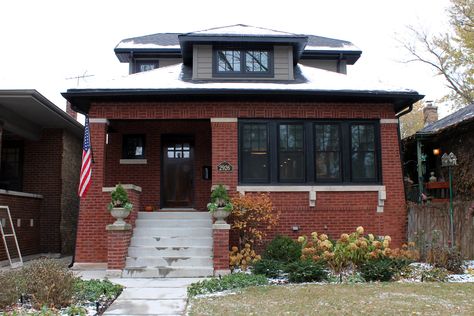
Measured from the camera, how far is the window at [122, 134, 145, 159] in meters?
14.5

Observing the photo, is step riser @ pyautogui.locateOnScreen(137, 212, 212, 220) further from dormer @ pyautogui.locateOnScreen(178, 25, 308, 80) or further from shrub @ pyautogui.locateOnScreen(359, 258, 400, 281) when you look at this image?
shrub @ pyautogui.locateOnScreen(359, 258, 400, 281)

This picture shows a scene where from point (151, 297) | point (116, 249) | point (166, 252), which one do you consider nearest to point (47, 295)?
point (151, 297)

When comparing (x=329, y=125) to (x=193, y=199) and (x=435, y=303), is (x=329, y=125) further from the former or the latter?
(x=435, y=303)

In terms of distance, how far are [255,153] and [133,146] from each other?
13.5ft

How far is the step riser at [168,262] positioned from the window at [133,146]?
14.7 feet

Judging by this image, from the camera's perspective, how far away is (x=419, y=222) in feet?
39.7

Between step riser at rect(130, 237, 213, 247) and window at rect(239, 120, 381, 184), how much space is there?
196cm

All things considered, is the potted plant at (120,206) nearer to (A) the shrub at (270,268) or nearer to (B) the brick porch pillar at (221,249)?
(B) the brick porch pillar at (221,249)

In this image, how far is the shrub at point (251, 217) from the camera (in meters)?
11.4

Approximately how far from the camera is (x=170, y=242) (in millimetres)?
11219

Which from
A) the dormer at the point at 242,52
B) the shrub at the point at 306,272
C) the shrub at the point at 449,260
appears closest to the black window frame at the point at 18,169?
Result: the dormer at the point at 242,52

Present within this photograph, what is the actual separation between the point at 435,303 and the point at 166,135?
952 cm

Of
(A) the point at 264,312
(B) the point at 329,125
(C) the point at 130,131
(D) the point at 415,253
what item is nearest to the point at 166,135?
(C) the point at 130,131

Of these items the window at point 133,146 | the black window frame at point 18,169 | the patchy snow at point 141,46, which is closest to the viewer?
the window at point 133,146
